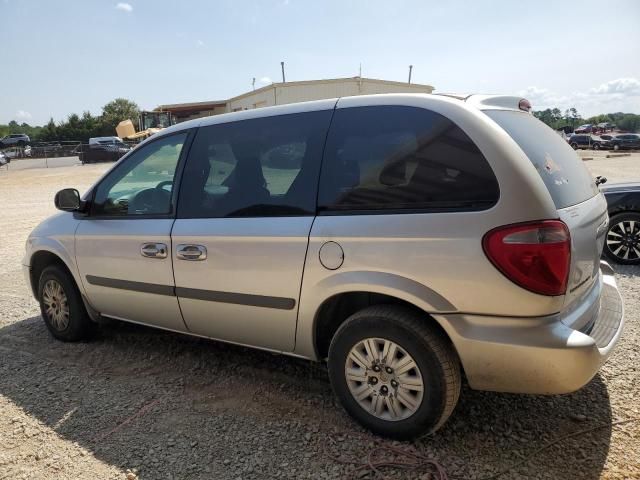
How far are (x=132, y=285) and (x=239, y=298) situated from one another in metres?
1.04

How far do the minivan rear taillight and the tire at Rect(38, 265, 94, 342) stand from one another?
135 inches

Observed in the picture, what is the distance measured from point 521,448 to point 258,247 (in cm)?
180

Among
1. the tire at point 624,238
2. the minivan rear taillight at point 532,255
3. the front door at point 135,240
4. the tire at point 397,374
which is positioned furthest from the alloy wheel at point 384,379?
the tire at point 624,238

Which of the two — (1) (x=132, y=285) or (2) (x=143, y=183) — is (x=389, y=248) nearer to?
(1) (x=132, y=285)

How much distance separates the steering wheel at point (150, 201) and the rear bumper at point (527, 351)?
6.86 ft

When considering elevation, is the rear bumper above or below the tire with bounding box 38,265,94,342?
above

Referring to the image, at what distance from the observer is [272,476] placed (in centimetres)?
241

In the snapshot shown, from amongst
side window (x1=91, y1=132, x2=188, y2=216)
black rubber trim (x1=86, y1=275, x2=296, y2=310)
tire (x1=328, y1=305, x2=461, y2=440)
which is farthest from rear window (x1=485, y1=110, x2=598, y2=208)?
side window (x1=91, y1=132, x2=188, y2=216)

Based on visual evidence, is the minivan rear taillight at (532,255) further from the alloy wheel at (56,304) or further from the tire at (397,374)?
the alloy wheel at (56,304)

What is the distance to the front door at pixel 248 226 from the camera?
111 inches

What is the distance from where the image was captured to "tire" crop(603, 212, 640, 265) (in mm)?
5812

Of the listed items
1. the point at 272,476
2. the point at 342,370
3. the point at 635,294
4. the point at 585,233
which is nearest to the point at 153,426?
the point at 272,476

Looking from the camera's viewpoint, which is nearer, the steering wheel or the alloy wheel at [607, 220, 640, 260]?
the steering wheel

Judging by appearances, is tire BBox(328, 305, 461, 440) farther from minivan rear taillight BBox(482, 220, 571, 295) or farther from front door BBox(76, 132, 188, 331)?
front door BBox(76, 132, 188, 331)
